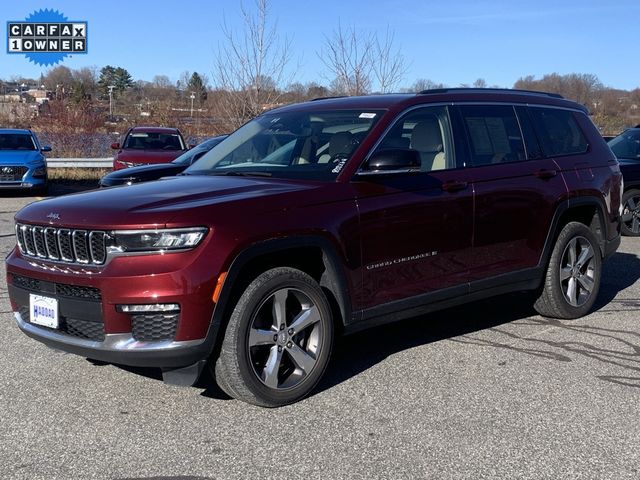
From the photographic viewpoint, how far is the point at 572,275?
22.0ft

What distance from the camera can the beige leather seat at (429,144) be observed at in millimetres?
5496

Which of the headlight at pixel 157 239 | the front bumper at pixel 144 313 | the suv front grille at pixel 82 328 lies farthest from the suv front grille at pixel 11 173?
the headlight at pixel 157 239

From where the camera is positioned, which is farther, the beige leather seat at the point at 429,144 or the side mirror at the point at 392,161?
the beige leather seat at the point at 429,144

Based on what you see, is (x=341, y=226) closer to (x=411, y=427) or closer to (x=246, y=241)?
(x=246, y=241)

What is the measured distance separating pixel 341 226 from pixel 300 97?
64.0 ft

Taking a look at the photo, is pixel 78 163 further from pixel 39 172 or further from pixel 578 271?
→ pixel 578 271

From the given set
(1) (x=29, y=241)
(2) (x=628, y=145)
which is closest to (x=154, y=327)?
(1) (x=29, y=241)

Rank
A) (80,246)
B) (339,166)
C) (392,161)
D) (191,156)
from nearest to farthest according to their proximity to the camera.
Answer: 1. (80,246)
2. (392,161)
3. (339,166)
4. (191,156)

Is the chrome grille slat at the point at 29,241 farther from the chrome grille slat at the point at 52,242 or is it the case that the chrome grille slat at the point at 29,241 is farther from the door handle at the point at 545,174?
the door handle at the point at 545,174

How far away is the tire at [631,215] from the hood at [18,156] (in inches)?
522

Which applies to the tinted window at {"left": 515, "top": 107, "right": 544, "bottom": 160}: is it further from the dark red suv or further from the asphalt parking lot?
the asphalt parking lot

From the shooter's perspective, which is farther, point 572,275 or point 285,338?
point 572,275

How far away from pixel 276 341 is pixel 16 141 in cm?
1643

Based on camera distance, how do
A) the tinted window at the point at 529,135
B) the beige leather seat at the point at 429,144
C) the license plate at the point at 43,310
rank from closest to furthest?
the license plate at the point at 43,310 < the beige leather seat at the point at 429,144 < the tinted window at the point at 529,135
